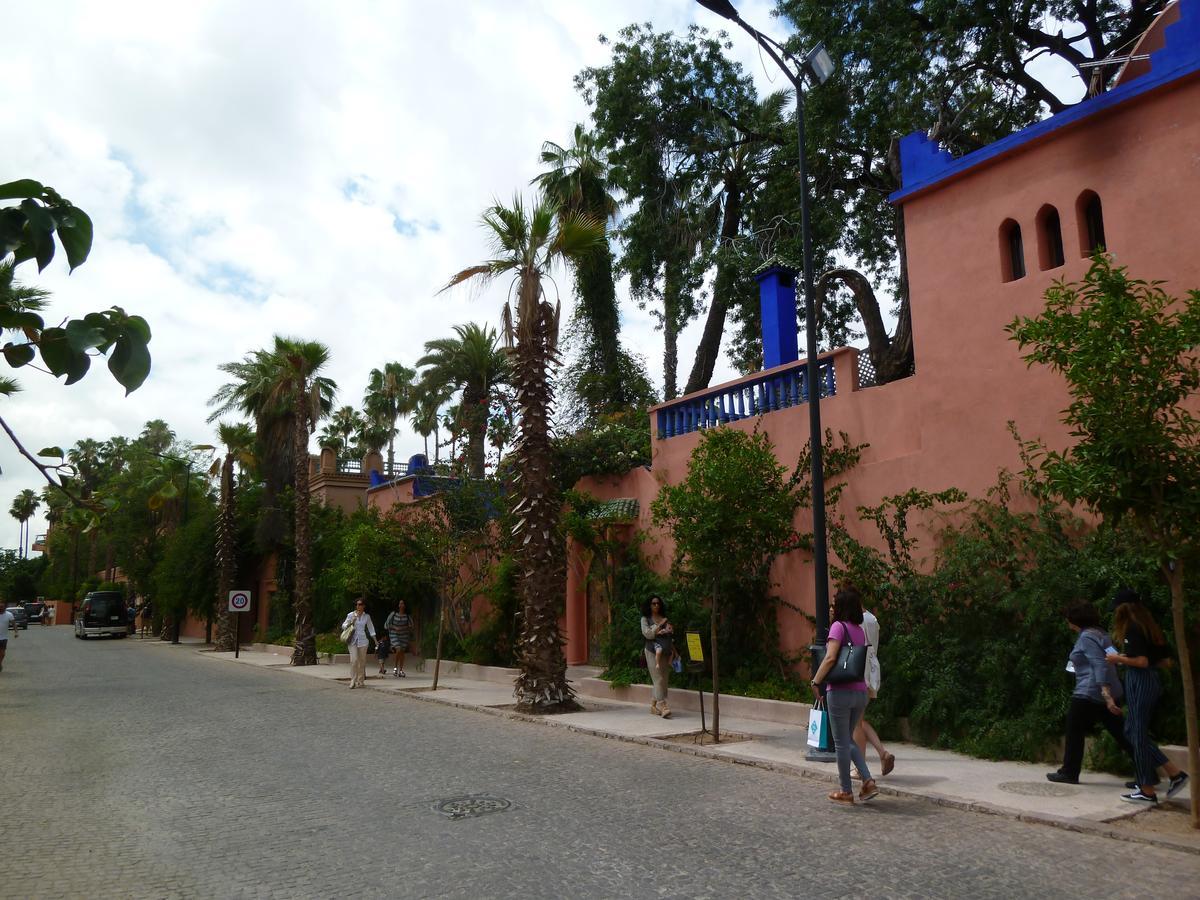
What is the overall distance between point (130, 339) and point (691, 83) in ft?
80.6

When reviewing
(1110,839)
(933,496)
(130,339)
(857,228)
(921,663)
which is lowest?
(1110,839)

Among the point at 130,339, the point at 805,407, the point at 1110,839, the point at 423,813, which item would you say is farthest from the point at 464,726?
the point at 130,339

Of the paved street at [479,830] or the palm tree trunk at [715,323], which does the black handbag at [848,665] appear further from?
the palm tree trunk at [715,323]

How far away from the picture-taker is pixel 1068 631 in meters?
9.62

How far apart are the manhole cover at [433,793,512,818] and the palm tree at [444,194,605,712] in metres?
6.39

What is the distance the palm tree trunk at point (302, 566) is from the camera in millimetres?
26234

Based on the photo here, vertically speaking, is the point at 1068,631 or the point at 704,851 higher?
the point at 1068,631

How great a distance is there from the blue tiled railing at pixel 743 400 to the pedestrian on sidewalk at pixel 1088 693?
6.48m

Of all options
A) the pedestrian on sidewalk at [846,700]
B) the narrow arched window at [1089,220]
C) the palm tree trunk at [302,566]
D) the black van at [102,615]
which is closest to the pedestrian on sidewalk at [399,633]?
the palm tree trunk at [302,566]

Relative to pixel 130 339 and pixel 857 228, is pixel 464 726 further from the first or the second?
pixel 857 228

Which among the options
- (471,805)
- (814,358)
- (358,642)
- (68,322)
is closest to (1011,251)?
(814,358)

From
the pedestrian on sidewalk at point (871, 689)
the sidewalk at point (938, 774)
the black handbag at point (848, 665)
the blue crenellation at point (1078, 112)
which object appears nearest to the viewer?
the sidewalk at point (938, 774)

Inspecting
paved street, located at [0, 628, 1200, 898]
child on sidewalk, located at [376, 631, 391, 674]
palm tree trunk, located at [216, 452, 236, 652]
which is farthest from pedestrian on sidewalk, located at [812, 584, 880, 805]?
palm tree trunk, located at [216, 452, 236, 652]

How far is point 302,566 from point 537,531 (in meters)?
14.1
